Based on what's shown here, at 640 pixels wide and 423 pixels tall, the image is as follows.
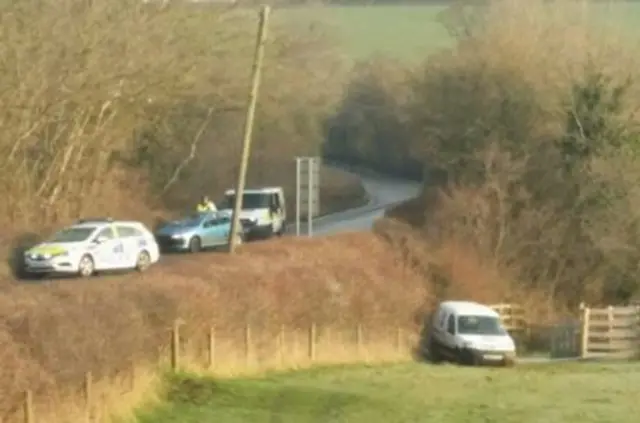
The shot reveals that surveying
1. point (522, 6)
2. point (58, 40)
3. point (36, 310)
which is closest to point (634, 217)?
point (522, 6)

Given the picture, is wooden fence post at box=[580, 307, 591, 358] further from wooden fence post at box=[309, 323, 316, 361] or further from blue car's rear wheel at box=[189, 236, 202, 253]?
wooden fence post at box=[309, 323, 316, 361]

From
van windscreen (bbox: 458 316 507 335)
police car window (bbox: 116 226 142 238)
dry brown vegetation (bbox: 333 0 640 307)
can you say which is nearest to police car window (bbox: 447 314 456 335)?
van windscreen (bbox: 458 316 507 335)

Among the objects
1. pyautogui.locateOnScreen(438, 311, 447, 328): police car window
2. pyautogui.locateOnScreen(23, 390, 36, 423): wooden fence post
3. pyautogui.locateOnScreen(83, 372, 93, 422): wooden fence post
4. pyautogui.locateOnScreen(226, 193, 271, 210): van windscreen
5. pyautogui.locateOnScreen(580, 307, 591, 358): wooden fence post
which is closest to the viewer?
pyautogui.locateOnScreen(23, 390, 36, 423): wooden fence post

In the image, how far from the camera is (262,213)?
179 ft

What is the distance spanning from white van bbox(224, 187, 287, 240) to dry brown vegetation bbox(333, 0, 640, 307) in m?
5.33

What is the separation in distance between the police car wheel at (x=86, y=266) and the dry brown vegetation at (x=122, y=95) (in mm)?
3443

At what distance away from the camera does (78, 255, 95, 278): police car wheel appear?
36.4 m

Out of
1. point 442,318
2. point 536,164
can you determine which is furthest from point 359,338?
point 536,164

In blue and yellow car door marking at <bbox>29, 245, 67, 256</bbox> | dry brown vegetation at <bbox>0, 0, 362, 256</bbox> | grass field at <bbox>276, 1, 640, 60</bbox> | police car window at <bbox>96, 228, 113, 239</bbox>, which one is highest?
grass field at <bbox>276, 1, 640, 60</bbox>

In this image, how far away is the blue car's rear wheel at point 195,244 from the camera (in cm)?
4609

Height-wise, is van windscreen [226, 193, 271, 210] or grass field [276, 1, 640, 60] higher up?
grass field [276, 1, 640, 60]

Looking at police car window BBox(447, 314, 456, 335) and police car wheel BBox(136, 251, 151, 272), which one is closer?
police car wheel BBox(136, 251, 151, 272)

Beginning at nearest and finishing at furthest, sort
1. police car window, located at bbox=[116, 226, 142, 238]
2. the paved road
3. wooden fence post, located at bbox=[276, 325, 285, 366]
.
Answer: wooden fence post, located at bbox=[276, 325, 285, 366]
police car window, located at bbox=[116, 226, 142, 238]
the paved road

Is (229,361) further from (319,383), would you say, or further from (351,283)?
(351,283)
